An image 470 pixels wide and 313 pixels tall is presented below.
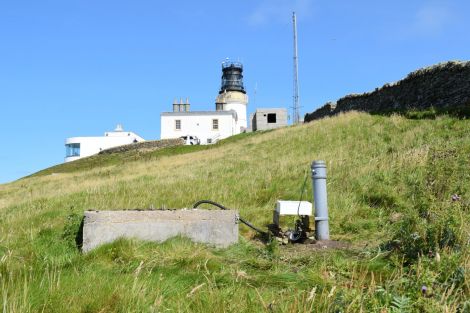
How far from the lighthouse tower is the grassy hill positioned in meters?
59.8

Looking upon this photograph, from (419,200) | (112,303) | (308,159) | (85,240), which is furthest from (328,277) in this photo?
(308,159)

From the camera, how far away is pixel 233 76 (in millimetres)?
79875

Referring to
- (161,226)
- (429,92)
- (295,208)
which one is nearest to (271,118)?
(429,92)

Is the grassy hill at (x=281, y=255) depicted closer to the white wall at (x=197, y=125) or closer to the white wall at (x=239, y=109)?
the white wall at (x=197, y=125)

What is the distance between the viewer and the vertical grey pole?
21.9ft

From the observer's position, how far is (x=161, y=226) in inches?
250

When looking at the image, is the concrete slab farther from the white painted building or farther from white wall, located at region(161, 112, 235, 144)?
the white painted building

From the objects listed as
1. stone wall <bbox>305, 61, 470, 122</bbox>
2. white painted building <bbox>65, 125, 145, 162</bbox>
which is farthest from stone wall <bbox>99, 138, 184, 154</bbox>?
stone wall <bbox>305, 61, 470, 122</bbox>

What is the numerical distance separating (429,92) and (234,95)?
54960 millimetres

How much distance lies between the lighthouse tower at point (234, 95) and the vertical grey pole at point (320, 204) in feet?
208

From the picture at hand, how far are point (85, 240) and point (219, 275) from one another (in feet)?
7.97

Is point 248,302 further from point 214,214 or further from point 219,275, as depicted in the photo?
point 214,214

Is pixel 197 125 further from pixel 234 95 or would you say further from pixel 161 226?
pixel 161 226

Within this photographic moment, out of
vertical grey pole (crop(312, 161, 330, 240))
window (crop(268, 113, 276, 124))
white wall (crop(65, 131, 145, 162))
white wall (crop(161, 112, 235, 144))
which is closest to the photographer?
vertical grey pole (crop(312, 161, 330, 240))
